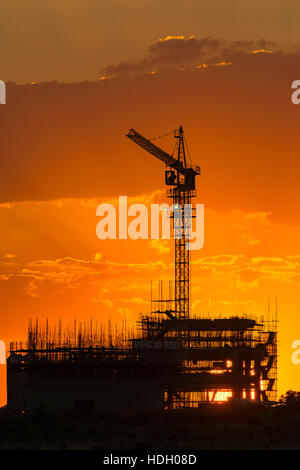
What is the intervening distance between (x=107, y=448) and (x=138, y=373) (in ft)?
250

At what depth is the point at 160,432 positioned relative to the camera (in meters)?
105

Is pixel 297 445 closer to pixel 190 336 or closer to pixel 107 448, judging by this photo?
pixel 107 448

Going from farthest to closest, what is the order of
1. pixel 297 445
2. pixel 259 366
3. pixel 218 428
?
pixel 259 366 → pixel 218 428 → pixel 297 445

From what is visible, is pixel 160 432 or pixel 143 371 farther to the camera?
pixel 143 371

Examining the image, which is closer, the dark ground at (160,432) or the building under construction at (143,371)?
the dark ground at (160,432)

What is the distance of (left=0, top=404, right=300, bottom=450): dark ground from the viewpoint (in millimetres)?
94500

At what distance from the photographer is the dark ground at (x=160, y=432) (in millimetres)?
94500

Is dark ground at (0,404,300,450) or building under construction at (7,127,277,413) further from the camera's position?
building under construction at (7,127,277,413)

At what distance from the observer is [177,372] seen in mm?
170250

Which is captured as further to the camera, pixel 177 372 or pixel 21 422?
pixel 177 372

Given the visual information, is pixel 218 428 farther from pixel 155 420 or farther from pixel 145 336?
pixel 145 336
